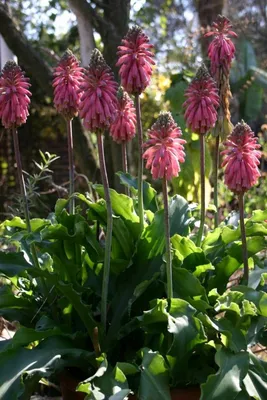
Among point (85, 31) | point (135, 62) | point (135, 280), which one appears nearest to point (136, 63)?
point (135, 62)

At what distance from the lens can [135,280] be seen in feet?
9.52

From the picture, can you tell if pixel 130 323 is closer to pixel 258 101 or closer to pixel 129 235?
pixel 129 235

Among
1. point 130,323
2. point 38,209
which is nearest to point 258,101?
point 38,209

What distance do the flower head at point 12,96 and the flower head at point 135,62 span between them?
42 centimetres

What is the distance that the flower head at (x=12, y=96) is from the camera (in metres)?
2.76

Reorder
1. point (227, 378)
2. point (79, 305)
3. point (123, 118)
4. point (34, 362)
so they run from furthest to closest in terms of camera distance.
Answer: point (123, 118) → point (79, 305) → point (34, 362) → point (227, 378)

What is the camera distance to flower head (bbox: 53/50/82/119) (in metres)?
2.86

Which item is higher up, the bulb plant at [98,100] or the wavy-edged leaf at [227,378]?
the bulb plant at [98,100]

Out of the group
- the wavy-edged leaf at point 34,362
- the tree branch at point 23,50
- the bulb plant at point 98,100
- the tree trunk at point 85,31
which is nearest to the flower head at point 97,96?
the bulb plant at point 98,100

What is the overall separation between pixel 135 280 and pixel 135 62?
947 millimetres

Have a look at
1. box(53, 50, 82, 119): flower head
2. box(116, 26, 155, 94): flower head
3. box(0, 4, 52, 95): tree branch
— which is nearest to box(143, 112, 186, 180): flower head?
box(116, 26, 155, 94): flower head

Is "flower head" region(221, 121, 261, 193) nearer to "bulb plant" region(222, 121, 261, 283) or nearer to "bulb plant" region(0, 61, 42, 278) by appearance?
"bulb plant" region(222, 121, 261, 283)

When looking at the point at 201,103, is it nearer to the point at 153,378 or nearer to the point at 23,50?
the point at 153,378

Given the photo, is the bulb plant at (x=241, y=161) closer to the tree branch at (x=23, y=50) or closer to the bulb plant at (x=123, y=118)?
the bulb plant at (x=123, y=118)
